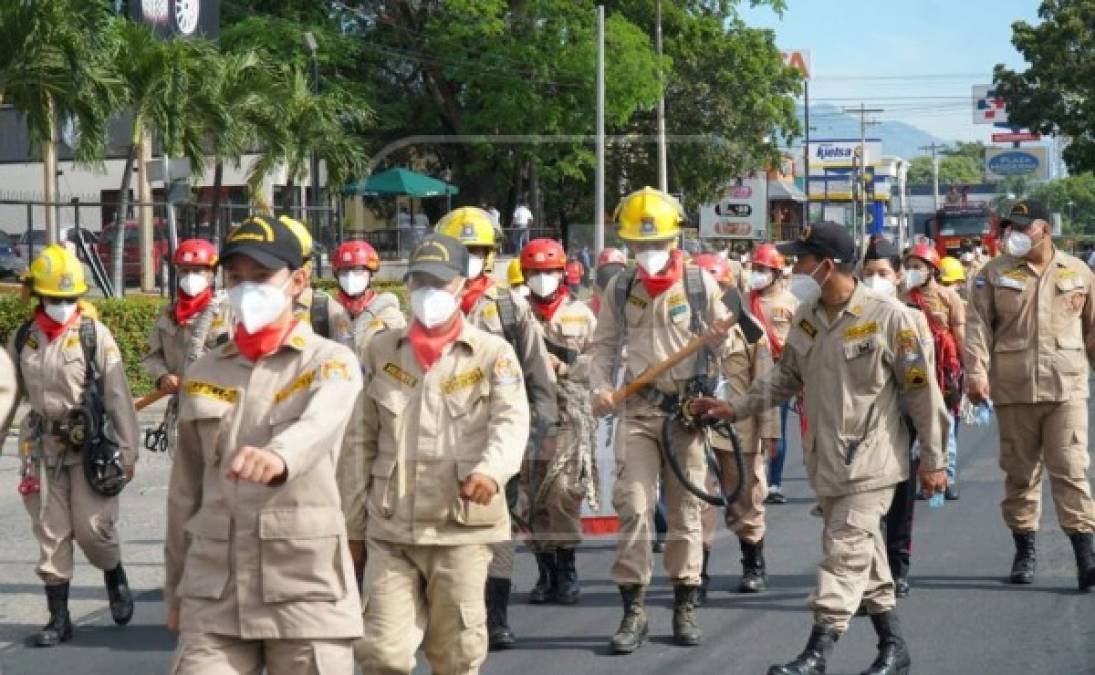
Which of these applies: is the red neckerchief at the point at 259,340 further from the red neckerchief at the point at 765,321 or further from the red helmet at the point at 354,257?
the red neckerchief at the point at 765,321

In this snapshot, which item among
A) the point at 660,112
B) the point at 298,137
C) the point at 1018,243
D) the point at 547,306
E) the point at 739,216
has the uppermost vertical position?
the point at 660,112

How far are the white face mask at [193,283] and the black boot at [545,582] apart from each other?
259 cm

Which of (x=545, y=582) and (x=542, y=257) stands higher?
(x=542, y=257)

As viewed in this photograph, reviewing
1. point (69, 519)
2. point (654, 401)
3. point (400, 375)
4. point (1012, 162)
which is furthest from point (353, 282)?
point (1012, 162)

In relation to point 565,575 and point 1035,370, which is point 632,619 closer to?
point 565,575

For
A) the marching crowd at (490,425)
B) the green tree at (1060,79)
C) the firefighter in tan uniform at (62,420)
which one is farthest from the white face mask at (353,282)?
the green tree at (1060,79)

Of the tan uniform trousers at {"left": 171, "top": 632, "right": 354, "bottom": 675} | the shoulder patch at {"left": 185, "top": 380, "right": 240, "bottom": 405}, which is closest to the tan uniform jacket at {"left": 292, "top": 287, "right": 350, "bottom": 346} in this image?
the shoulder patch at {"left": 185, "top": 380, "right": 240, "bottom": 405}

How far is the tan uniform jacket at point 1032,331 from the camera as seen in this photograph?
9500 mm

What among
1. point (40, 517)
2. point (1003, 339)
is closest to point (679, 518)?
point (1003, 339)

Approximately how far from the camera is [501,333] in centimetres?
826

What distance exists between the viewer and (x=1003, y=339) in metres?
9.70

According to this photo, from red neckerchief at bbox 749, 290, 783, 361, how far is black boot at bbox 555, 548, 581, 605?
2.17 meters

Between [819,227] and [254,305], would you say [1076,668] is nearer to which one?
[819,227]

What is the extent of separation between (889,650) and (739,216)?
40282 mm
